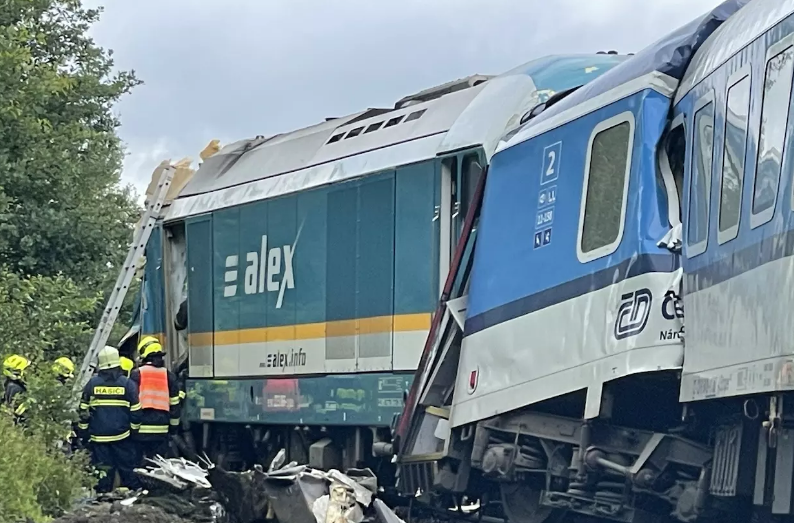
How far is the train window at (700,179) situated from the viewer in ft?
20.6

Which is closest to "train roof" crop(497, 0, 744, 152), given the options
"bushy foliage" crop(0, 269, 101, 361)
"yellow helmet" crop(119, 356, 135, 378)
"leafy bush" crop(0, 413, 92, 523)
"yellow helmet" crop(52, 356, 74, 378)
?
"leafy bush" crop(0, 413, 92, 523)

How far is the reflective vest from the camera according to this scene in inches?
557

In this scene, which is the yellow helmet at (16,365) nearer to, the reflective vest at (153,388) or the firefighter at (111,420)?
the firefighter at (111,420)

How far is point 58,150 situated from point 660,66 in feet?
34.1

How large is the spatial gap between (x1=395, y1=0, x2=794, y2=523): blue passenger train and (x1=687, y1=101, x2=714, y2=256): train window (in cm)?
1

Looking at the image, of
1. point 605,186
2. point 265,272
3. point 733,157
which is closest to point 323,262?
point 265,272

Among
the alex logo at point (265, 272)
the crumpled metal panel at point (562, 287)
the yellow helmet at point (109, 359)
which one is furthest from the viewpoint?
the yellow helmet at point (109, 359)

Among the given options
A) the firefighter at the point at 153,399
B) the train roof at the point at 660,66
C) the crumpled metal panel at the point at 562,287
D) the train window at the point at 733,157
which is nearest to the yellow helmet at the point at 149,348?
the firefighter at the point at 153,399

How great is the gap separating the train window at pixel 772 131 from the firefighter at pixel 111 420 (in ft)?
29.9

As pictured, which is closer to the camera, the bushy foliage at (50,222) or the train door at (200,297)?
the bushy foliage at (50,222)

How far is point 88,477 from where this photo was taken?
449 inches

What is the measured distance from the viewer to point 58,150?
1591 cm

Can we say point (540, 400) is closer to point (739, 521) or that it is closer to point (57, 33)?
point (739, 521)

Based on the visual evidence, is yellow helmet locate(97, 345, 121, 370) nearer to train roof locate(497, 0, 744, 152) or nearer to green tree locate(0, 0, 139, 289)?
green tree locate(0, 0, 139, 289)
